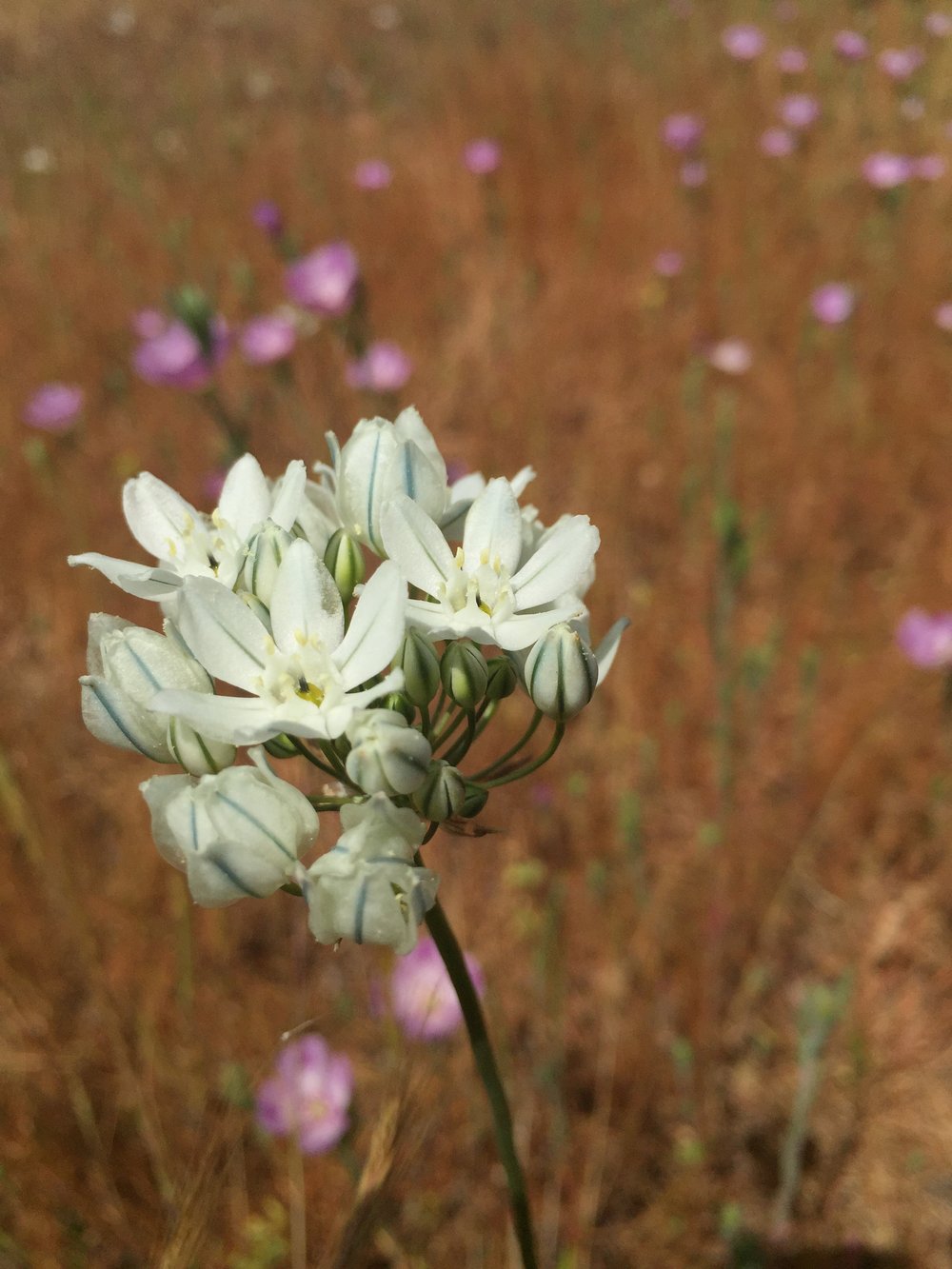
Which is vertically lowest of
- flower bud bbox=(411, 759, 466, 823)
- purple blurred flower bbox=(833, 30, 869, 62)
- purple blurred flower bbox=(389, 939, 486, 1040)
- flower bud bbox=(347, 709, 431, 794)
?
purple blurred flower bbox=(389, 939, 486, 1040)

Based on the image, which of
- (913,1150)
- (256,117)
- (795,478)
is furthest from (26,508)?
(256,117)

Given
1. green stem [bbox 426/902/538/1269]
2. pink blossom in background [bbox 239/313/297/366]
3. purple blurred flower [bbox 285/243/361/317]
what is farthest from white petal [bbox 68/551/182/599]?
pink blossom in background [bbox 239/313/297/366]

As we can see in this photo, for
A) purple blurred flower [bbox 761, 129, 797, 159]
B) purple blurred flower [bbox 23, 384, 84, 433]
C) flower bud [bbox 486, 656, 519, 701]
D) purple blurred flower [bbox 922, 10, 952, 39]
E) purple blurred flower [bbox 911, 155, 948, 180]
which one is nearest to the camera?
flower bud [bbox 486, 656, 519, 701]

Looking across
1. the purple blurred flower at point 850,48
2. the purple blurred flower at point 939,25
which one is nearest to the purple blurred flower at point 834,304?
the purple blurred flower at point 850,48

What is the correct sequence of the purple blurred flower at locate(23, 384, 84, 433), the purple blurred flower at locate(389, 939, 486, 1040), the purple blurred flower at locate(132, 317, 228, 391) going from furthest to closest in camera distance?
the purple blurred flower at locate(23, 384, 84, 433) < the purple blurred flower at locate(132, 317, 228, 391) < the purple blurred flower at locate(389, 939, 486, 1040)

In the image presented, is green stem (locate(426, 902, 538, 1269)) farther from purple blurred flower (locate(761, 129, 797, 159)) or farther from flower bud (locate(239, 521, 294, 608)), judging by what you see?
purple blurred flower (locate(761, 129, 797, 159))

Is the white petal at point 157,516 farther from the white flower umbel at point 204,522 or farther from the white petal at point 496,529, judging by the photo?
the white petal at point 496,529

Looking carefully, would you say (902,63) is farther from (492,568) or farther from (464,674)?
(464,674)
